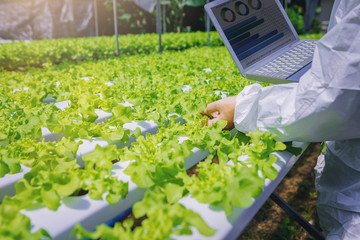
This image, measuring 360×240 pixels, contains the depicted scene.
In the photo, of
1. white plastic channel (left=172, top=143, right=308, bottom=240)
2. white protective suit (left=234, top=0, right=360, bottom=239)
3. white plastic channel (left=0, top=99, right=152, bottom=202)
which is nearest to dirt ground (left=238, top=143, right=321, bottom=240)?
white protective suit (left=234, top=0, right=360, bottom=239)

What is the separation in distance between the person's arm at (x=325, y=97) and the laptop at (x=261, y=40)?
0.51m

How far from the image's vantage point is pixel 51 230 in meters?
0.77

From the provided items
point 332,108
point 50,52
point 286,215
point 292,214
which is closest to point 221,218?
point 332,108

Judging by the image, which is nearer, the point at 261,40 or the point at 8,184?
the point at 8,184

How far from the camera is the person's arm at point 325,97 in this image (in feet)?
3.34

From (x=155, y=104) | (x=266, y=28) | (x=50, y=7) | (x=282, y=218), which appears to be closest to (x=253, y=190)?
(x=155, y=104)

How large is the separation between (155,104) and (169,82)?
59cm

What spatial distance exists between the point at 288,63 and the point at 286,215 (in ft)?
5.91

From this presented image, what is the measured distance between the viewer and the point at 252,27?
1.91m

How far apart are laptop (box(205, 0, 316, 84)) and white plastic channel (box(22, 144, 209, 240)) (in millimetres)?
1133

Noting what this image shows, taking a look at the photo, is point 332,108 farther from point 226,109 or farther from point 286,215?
point 286,215

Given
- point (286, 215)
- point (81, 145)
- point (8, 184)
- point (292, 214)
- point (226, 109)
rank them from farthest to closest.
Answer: point (286, 215), point (292, 214), point (226, 109), point (81, 145), point (8, 184)

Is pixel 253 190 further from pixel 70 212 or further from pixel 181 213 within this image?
pixel 70 212

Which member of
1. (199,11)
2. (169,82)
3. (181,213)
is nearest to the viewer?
(181,213)
